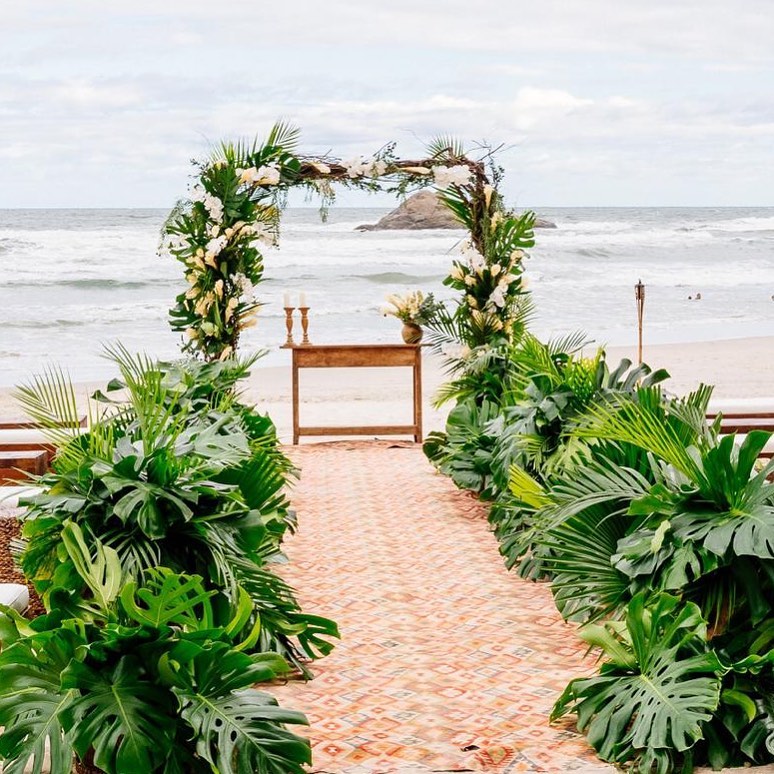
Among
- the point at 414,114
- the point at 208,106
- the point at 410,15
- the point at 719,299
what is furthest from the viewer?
the point at 414,114

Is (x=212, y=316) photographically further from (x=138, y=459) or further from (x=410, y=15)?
(x=410, y=15)

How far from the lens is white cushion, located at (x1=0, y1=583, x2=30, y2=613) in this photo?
3998 millimetres

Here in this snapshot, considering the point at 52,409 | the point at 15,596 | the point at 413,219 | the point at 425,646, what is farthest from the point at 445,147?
the point at 413,219

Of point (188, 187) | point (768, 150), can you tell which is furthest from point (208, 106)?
point (188, 187)

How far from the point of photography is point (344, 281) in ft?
82.8

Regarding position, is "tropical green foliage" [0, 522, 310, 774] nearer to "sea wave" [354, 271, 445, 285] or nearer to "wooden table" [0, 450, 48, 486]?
"wooden table" [0, 450, 48, 486]

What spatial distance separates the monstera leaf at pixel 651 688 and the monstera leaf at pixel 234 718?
0.83 m

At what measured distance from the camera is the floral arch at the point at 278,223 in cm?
775

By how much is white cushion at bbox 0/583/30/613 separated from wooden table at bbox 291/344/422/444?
18.0ft

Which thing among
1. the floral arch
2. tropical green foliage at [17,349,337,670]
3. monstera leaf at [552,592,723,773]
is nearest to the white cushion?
tropical green foliage at [17,349,337,670]

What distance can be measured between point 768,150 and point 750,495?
39.7 metres

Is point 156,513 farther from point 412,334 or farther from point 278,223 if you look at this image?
point 412,334

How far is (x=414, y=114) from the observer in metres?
37.0

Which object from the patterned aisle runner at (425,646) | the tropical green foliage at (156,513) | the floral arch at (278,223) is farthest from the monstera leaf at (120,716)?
the floral arch at (278,223)
